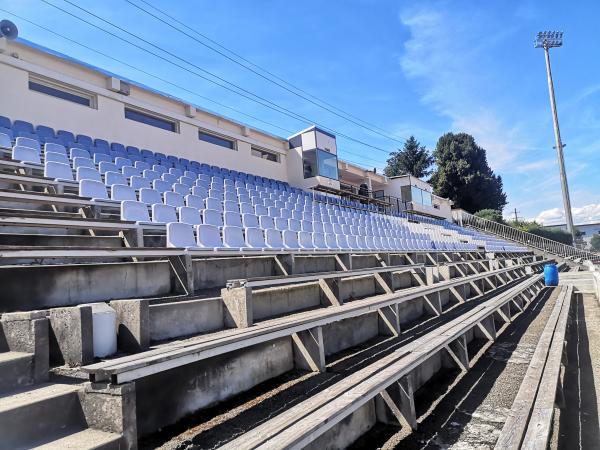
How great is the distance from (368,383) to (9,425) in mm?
1784

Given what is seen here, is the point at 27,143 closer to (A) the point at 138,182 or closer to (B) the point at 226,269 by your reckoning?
(A) the point at 138,182

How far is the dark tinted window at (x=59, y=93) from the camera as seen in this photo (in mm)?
8383

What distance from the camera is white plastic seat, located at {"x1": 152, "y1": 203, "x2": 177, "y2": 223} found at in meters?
4.43

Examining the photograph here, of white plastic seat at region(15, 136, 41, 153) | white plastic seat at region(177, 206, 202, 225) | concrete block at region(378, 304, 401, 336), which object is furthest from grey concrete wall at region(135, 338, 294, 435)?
white plastic seat at region(15, 136, 41, 153)

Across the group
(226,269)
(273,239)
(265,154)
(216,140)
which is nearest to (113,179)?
(273,239)

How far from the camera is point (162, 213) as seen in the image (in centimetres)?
455

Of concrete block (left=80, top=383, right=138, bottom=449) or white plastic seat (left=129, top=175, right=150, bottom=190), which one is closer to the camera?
concrete block (left=80, top=383, right=138, bottom=449)

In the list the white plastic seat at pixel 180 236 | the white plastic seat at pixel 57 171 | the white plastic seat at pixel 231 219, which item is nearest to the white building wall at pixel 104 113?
the white plastic seat at pixel 57 171

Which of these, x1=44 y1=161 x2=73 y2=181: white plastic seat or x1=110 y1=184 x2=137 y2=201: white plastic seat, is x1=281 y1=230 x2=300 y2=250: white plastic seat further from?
x1=44 y1=161 x2=73 y2=181: white plastic seat

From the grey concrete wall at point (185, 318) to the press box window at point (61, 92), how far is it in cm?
820

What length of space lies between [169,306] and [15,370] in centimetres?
89

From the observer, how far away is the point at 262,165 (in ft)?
48.5

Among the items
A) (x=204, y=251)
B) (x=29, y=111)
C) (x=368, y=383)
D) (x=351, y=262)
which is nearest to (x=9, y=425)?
(x=368, y=383)

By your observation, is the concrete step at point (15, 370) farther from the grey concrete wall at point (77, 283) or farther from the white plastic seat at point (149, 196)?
the white plastic seat at point (149, 196)
